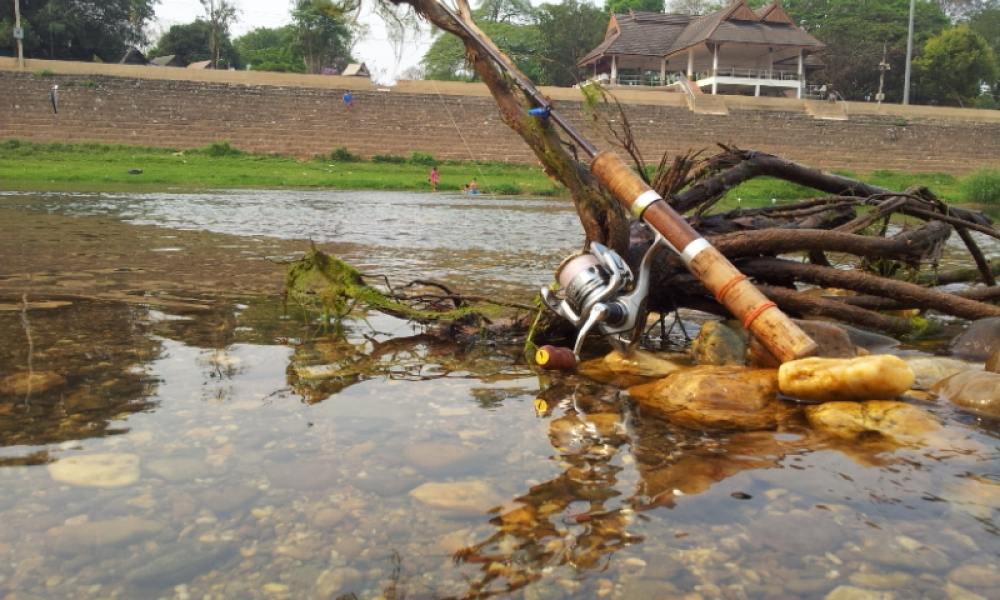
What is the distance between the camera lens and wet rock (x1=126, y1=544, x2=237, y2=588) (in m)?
1.95

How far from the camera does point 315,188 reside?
78.7 ft

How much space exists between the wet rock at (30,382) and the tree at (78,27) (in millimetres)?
42902

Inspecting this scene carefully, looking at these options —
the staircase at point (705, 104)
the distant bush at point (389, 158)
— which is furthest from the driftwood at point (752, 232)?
the staircase at point (705, 104)

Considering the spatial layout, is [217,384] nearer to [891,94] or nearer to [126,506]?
[126,506]

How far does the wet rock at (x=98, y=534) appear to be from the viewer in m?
2.08

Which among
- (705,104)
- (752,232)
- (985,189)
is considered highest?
(705,104)

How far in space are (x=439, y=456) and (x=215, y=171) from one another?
84.6ft

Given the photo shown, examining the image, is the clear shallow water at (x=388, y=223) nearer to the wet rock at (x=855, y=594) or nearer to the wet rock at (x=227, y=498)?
the wet rock at (x=227, y=498)

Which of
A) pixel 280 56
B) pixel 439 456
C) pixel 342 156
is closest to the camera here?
pixel 439 456

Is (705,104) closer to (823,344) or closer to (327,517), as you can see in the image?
(823,344)

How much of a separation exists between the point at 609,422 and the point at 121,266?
5330 millimetres

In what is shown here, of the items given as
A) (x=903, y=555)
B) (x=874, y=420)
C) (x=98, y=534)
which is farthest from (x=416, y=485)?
(x=874, y=420)

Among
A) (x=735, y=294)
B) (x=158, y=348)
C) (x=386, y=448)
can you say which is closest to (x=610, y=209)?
(x=735, y=294)

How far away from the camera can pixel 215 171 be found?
26672 millimetres
